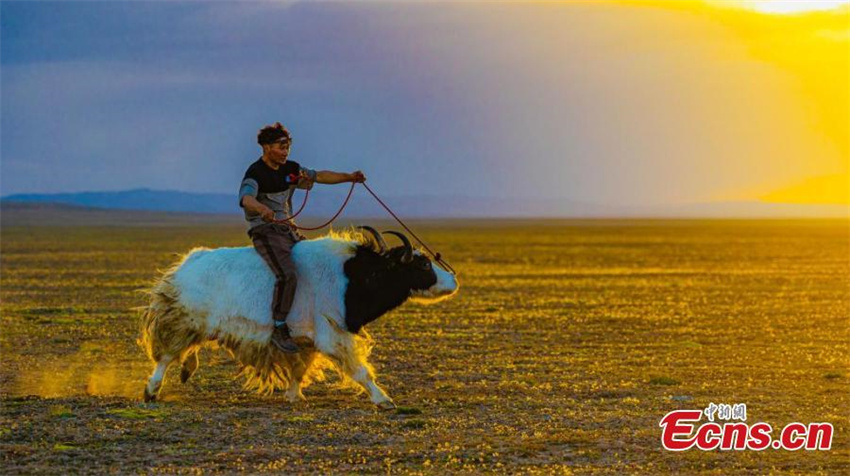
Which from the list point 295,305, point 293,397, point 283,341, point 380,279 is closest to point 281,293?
point 295,305

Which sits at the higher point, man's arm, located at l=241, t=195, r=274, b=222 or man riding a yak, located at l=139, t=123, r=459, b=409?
man's arm, located at l=241, t=195, r=274, b=222

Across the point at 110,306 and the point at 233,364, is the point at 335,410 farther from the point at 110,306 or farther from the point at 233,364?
the point at 110,306

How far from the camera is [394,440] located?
9.74m

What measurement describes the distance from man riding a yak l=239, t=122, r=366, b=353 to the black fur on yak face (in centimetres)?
64

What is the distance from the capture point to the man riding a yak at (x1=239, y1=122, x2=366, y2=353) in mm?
11258

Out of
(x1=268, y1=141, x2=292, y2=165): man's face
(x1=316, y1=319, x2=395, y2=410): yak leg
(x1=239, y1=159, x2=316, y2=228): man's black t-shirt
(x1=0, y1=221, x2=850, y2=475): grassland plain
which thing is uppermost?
(x1=268, y1=141, x2=292, y2=165): man's face

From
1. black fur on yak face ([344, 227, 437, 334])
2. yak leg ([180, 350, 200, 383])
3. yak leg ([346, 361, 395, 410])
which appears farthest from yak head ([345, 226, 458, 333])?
yak leg ([180, 350, 200, 383])

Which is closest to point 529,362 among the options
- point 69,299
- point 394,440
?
point 394,440

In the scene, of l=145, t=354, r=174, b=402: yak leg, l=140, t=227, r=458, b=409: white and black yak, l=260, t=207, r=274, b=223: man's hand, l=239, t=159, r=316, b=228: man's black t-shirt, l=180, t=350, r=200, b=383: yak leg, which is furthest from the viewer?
l=180, t=350, r=200, b=383: yak leg

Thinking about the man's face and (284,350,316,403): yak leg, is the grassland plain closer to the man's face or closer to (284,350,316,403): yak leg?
(284,350,316,403): yak leg

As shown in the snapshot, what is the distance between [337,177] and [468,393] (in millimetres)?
2876

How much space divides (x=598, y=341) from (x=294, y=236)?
7.84 metres

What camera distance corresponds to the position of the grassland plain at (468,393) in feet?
30.0

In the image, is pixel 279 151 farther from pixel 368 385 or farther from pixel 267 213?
pixel 368 385
